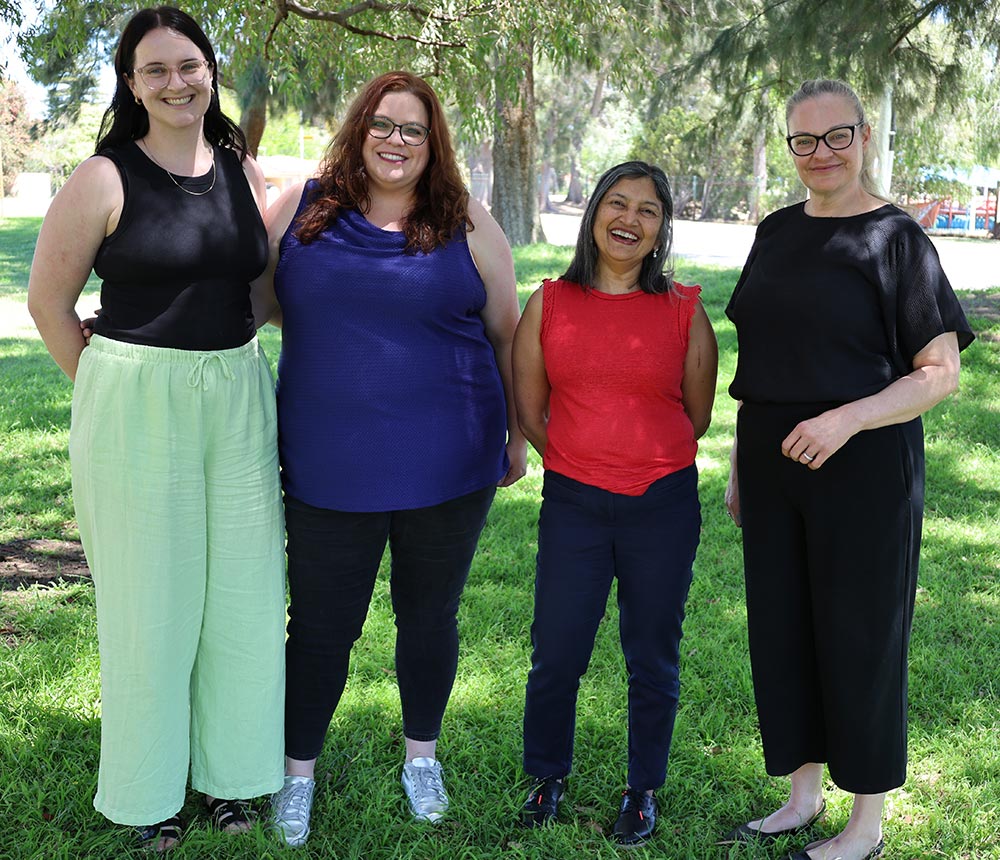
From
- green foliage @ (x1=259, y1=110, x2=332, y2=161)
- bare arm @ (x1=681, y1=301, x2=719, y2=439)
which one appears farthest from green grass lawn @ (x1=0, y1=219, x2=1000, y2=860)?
green foliage @ (x1=259, y1=110, x2=332, y2=161)

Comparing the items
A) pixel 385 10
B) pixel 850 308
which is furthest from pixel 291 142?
pixel 850 308

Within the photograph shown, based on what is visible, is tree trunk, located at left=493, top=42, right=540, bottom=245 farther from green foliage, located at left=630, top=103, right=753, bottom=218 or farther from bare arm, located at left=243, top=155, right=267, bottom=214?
bare arm, located at left=243, top=155, right=267, bottom=214

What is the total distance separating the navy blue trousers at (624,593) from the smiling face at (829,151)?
0.81m

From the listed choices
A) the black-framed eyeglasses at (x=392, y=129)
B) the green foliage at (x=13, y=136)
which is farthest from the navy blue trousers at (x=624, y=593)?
the green foliage at (x=13, y=136)

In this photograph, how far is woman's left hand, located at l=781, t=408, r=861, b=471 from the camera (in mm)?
2475

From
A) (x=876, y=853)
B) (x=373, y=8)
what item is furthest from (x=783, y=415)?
(x=373, y=8)

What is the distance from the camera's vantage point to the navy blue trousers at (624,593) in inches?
111

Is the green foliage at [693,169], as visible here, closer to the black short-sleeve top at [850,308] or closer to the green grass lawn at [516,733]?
the green grass lawn at [516,733]

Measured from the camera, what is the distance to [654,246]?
284 cm

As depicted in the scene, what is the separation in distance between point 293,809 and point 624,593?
1082mm

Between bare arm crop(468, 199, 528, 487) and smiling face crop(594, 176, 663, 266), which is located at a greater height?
smiling face crop(594, 176, 663, 266)

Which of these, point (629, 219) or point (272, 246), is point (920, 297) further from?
point (272, 246)

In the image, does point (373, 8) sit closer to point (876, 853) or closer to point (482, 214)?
point (482, 214)

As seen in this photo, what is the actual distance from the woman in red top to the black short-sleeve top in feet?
0.94
